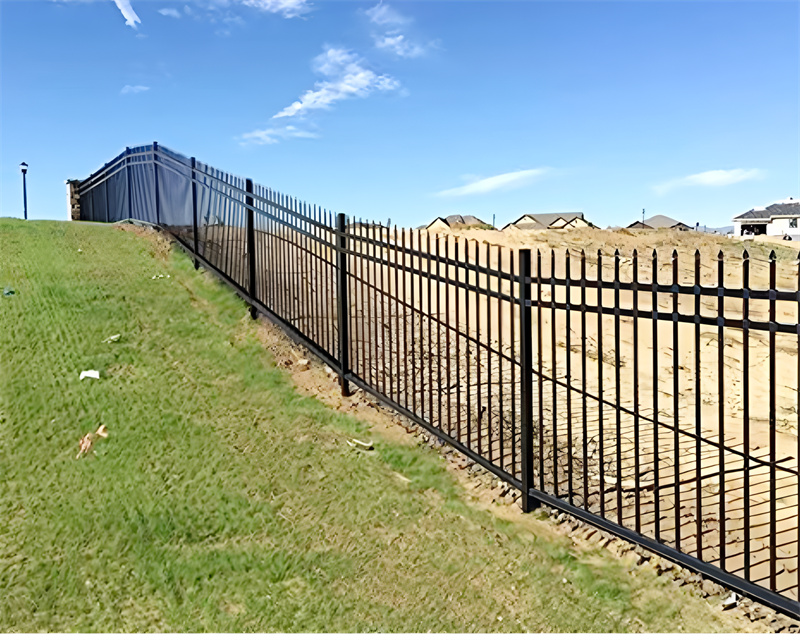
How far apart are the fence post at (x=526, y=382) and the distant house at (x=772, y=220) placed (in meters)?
69.9

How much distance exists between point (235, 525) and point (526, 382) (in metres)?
2.46

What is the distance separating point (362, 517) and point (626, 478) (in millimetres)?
2703

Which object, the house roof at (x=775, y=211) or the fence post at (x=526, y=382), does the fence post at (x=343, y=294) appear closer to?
the fence post at (x=526, y=382)

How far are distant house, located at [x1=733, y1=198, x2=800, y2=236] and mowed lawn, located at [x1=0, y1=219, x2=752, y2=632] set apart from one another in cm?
7037

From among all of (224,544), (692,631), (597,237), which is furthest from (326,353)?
(597,237)

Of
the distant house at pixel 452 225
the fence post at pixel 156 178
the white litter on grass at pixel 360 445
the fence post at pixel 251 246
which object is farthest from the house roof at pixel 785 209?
the white litter on grass at pixel 360 445

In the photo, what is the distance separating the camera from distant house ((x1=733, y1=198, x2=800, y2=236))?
67188 millimetres

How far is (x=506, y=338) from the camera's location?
11.6 m

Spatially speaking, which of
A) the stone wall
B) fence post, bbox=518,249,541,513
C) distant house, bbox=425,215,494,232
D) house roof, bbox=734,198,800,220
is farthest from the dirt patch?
house roof, bbox=734,198,800,220

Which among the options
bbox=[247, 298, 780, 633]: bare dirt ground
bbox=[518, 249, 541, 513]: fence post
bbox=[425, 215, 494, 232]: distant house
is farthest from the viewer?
bbox=[425, 215, 494, 232]: distant house

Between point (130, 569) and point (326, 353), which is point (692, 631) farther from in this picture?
point (326, 353)

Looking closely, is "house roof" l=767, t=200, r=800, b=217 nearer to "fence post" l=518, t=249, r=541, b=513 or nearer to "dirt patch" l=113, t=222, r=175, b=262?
"dirt patch" l=113, t=222, r=175, b=262

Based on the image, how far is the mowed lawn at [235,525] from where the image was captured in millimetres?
3969

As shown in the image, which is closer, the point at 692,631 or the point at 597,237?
the point at 692,631
